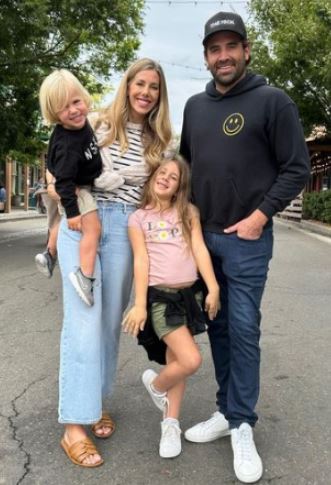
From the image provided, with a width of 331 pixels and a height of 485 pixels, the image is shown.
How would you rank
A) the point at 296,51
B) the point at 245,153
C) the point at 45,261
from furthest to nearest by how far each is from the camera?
the point at 296,51
the point at 45,261
the point at 245,153

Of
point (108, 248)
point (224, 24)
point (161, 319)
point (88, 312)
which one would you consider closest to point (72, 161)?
point (108, 248)

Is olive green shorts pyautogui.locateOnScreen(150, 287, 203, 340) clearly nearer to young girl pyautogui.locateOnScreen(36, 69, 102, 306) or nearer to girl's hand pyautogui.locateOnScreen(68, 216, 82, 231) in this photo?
young girl pyautogui.locateOnScreen(36, 69, 102, 306)

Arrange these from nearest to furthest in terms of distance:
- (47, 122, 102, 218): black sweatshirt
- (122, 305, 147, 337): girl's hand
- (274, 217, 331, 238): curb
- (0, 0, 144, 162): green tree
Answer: (47, 122, 102, 218): black sweatshirt, (122, 305, 147, 337): girl's hand, (0, 0, 144, 162): green tree, (274, 217, 331, 238): curb

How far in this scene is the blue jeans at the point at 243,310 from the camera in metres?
2.89

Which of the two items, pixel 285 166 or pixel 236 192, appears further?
pixel 236 192

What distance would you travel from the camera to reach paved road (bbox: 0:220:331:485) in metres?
2.80

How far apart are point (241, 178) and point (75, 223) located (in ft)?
2.76

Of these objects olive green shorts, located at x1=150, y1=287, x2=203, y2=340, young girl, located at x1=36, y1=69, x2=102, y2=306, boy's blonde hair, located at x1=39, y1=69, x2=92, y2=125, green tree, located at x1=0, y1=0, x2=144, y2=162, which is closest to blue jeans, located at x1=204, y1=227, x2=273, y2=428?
olive green shorts, located at x1=150, y1=287, x2=203, y2=340

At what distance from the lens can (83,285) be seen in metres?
2.78

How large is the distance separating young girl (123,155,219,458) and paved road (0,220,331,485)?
0.22m

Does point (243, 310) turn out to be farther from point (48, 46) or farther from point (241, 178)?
point (48, 46)

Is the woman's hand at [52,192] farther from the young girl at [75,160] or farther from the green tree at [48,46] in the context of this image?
the green tree at [48,46]

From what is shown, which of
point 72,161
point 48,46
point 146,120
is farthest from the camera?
point 48,46

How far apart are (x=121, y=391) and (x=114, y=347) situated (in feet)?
2.74
